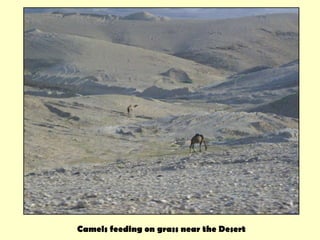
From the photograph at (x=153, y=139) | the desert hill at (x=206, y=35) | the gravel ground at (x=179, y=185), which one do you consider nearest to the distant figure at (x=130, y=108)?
the photograph at (x=153, y=139)

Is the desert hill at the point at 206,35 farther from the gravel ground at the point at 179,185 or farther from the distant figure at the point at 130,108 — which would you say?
the gravel ground at the point at 179,185

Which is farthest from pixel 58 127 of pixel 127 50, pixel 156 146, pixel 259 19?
pixel 259 19

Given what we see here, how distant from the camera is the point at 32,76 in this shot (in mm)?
76562

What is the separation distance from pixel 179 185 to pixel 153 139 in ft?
48.4

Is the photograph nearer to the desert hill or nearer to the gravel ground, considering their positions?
the gravel ground

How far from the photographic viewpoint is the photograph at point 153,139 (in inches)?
432

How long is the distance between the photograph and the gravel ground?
1.0 inches

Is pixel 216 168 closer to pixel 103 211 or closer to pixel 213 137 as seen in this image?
pixel 103 211

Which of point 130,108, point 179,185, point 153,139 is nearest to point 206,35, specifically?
point 130,108

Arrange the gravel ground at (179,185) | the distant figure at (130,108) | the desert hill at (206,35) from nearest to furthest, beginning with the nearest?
the gravel ground at (179,185), the distant figure at (130,108), the desert hill at (206,35)

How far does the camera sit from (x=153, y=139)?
2762 centimetres

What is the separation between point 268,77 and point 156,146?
1366 inches

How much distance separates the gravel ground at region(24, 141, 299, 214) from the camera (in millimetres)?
10203

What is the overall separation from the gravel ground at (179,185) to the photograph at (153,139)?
1.0 inches
